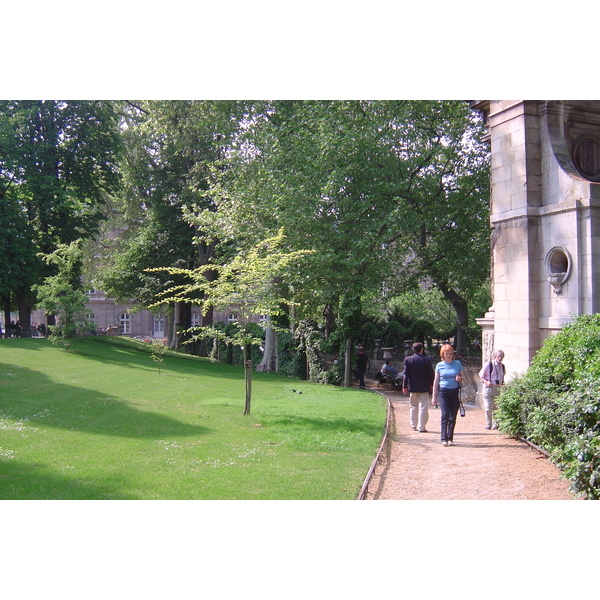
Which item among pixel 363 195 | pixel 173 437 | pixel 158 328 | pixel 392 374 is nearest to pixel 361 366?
pixel 392 374

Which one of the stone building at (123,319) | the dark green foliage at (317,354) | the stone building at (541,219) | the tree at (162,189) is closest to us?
the stone building at (541,219)

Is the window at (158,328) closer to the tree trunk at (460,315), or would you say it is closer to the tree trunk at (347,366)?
the tree trunk at (460,315)

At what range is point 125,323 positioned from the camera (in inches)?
2501

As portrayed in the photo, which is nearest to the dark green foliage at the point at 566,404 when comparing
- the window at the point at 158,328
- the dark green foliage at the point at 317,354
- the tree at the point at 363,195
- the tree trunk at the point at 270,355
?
the tree at the point at 363,195

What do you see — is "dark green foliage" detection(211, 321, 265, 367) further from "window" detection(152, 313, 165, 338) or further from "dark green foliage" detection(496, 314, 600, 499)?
"window" detection(152, 313, 165, 338)

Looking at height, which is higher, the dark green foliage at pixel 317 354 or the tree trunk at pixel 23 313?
the tree trunk at pixel 23 313

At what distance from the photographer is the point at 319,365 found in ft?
78.2

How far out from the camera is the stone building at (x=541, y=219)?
1148cm

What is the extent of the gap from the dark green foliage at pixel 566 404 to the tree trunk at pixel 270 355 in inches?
688

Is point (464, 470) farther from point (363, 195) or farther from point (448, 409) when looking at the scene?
point (363, 195)

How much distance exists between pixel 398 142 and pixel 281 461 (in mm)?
15571

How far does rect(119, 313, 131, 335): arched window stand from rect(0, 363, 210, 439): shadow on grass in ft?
157

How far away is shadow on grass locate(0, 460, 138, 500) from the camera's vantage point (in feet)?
24.6

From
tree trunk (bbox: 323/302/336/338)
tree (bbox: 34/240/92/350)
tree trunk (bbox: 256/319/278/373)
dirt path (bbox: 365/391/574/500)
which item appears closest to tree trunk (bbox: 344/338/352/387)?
tree trunk (bbox: 323/302/336/338)
